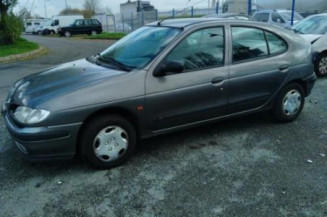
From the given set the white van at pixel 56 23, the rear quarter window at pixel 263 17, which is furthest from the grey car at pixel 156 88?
the white van at pixel 56 23

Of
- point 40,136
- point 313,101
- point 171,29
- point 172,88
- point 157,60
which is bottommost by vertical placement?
point 313,101

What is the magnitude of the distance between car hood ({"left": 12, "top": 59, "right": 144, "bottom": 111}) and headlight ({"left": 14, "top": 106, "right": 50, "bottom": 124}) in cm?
5

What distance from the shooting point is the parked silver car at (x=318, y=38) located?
870 centimetres

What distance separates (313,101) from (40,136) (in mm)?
5135

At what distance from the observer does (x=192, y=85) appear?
14.0 ft

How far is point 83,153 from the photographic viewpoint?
378 cm

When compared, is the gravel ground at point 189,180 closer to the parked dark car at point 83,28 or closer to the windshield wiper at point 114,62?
the windshield wiper at point 114,62

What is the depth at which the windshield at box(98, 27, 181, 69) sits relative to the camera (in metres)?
4.21

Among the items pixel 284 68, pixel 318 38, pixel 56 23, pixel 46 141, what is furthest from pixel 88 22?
pixel 46 141

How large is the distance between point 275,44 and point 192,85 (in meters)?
1.62

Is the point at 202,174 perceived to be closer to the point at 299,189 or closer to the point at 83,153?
the point at 299,189

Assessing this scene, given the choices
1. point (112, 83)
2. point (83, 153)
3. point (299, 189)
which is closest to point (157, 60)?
point (112, 83)

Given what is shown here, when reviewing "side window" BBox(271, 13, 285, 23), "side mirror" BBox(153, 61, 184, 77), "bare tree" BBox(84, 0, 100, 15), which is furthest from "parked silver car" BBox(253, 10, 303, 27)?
"bare tree" BBox(84, 0, 100, 15)

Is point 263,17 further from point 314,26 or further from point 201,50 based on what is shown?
point 201,50
